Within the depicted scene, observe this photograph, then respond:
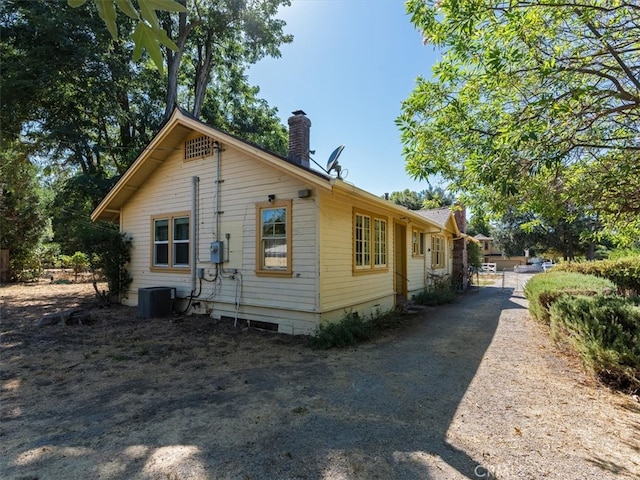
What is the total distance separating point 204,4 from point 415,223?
16.3m

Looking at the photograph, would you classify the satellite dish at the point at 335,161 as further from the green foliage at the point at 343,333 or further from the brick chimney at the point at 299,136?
the green foliage at the point at 343,333

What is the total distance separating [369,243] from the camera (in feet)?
30.4

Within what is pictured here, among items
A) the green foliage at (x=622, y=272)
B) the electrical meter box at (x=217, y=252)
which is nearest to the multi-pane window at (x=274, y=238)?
the electrical meter box at (x=217, y=252)

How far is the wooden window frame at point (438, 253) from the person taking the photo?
611 inches

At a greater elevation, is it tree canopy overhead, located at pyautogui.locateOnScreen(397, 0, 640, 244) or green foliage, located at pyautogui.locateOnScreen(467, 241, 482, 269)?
tree canopy overhead, located at pyautogui.locateOnScreen(397, 0, 640, 244)

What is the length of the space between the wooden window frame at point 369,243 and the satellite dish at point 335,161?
171 cm

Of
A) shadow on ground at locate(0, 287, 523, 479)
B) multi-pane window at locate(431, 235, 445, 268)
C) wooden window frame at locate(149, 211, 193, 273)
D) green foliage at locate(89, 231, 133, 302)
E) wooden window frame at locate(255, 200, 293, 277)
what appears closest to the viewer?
shadow on ground at locate(0, 287, 523, 479)

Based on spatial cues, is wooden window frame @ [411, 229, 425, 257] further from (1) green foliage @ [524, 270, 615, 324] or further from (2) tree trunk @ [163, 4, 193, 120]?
(2) tree trunk @ [163, 4, 193, 120]

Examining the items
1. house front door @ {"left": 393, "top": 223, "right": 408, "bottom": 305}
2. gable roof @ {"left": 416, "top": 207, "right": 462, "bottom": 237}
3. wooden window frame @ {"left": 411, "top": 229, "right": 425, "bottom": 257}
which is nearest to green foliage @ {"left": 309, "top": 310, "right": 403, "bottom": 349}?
house front door @ {"left": 393, "top": 223, "right": 408, "bottom": 305}

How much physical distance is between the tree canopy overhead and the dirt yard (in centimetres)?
270

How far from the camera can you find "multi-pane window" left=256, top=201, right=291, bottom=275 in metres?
7.52

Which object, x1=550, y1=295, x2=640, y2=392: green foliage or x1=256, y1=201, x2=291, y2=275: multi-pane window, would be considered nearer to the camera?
x1=550, y1=295, x2=640, y2=392: green foliage

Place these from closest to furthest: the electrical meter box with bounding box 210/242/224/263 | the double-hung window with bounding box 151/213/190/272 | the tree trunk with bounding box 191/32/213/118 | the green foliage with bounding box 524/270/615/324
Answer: the green foliage with bounding box 524/270/615/324, the electrical meter box with bounding box 210/242/224/263, the double-hung window with bounding box 151/213/190/272, the tree trunk with bounding box 191/32/213/118

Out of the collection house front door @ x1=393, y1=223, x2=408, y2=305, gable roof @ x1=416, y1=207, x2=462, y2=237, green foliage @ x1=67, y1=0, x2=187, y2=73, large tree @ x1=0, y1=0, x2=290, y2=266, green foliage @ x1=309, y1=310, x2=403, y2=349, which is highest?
large tree @ x1=0, y1=0, x2=290, y2=266
